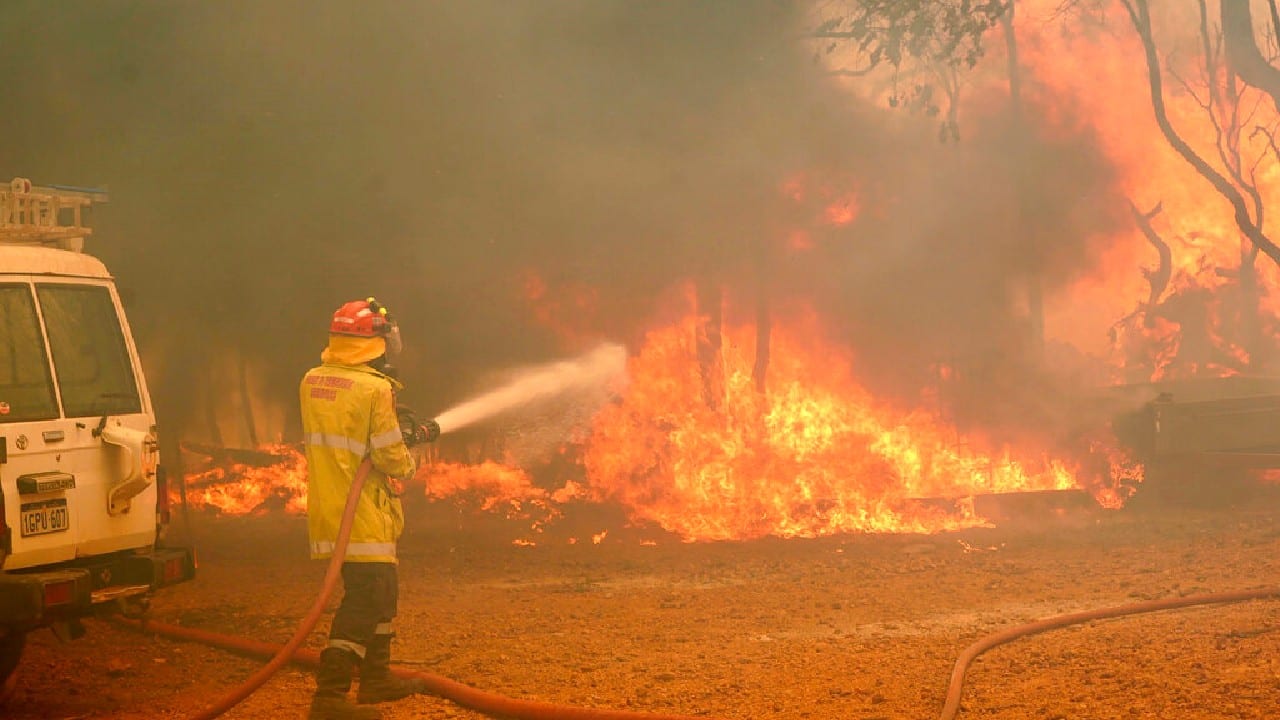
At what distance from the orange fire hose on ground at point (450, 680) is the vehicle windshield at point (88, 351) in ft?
5.01

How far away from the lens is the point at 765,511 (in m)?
12.8

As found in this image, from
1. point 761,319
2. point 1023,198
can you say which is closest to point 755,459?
point 761,319

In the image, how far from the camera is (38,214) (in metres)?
6.25

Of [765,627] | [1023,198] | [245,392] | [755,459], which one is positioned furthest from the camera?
[1023,198]

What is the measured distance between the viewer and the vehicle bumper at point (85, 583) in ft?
17.0

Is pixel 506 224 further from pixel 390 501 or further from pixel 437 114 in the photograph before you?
pixel 390 501

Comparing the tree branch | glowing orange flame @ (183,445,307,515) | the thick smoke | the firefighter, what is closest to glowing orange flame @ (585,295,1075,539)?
the thick smoke

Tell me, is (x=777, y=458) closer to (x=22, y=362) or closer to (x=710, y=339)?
(x=710, y=339)

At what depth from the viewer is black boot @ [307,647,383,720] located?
537 centimetres

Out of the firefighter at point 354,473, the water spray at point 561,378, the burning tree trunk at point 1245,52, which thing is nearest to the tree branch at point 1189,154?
Answer: the burning tree trunk at point 1245,52

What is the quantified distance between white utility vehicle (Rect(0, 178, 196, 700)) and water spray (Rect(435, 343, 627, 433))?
9.28 m

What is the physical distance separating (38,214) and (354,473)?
2.46 meters

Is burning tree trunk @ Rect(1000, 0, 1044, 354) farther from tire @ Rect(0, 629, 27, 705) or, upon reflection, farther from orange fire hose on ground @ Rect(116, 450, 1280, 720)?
tire @ Rect(0, 629, 27, 705)

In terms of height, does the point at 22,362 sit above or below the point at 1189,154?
below
